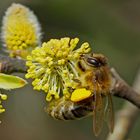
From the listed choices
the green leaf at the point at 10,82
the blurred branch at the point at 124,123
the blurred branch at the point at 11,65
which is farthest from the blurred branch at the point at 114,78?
the blurred branch at the point at 124,123

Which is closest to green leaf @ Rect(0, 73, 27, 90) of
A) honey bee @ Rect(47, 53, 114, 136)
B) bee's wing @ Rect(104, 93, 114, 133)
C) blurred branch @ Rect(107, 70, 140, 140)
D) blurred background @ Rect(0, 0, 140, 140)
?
honey bee @ Rect(47, 53, 114, 136)

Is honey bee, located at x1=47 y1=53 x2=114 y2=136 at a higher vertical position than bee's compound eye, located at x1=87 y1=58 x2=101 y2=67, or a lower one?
lower

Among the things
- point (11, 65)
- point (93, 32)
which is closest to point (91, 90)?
point (11, 65)

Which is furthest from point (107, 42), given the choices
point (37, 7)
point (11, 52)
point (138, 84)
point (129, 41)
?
point (11, 52)

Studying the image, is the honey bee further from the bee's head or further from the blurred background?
the blurred background

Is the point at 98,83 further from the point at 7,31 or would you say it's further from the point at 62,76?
the point at 7,31

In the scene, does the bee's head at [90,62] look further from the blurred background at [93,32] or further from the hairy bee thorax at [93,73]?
the blurred background at [93,32]
